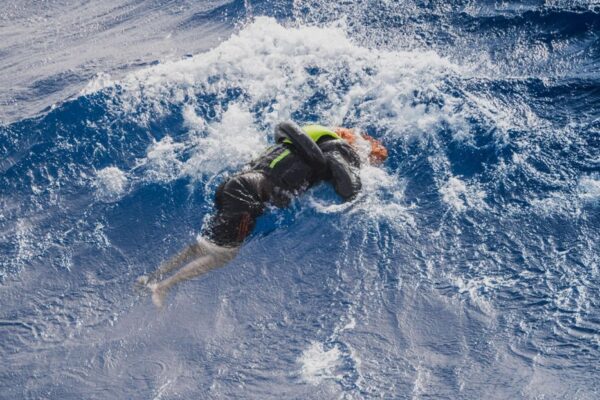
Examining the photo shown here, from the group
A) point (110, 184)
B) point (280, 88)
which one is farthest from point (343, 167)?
point (110, 184)

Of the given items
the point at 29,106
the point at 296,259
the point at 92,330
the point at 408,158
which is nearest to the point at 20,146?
the point at 29,106

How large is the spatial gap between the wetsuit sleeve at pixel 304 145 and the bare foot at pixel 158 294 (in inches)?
108

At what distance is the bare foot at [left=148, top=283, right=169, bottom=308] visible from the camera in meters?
8.91

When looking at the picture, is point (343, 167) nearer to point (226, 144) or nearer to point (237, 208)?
point (237, 208)

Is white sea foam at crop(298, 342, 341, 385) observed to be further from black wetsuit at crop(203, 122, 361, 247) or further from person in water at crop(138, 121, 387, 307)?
black wetsuit at crop(203, 122, 361, 247)

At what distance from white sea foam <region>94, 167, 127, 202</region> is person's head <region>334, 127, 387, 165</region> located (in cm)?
346

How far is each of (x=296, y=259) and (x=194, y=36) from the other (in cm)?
784

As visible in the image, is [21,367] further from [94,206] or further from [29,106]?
[29,106]

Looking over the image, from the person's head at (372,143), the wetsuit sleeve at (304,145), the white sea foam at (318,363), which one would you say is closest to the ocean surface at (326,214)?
the white sea foam at (318,363)

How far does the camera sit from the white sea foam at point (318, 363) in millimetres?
7730

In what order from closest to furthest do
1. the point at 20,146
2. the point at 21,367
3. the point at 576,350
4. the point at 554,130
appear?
the point at 576,350 < the point at 21,367 < the point at 554,130 < the point at 20,146

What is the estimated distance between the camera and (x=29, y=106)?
1364 cm

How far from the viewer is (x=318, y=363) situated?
788 centimetres

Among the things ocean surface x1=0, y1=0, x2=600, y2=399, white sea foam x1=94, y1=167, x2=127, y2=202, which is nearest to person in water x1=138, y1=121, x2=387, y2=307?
ocean surface x1=0, y1=0, x2=600, y2=399
